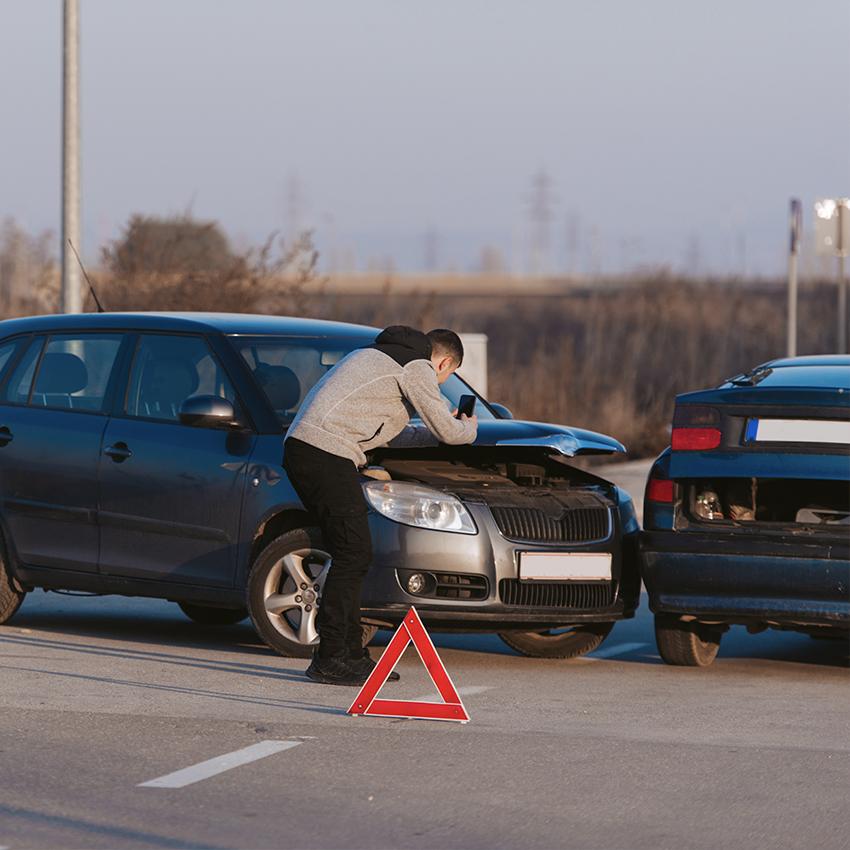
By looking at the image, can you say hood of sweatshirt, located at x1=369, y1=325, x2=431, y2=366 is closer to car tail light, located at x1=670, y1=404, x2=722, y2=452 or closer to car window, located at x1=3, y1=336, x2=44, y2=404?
car tail light, located at x1=670, y1=404, x2=722, y2=452

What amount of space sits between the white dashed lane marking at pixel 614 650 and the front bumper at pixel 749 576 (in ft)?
3.16

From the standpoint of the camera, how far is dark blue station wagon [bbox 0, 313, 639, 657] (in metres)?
9.21

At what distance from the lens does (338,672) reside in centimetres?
867

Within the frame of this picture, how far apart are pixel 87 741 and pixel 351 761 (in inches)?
41.8

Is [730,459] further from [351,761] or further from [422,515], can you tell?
[351,761]

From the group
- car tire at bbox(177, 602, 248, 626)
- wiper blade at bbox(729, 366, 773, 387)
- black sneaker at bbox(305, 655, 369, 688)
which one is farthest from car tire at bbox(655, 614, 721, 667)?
car tire at bbox(177, 602, 248, 626)

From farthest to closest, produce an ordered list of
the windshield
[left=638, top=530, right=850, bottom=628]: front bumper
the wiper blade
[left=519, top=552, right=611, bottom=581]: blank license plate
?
the windshield < the wiper blade < [left=519, top=552, right=611, bottom=581]: blank license plate < [left=638, top=530, right=850, bottom=628]: front bumper

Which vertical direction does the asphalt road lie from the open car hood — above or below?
below

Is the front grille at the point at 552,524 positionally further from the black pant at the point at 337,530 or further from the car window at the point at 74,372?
the car window at the point at 74,372

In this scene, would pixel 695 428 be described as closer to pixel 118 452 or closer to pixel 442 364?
pixel 442 364

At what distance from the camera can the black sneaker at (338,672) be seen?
8.66 metres

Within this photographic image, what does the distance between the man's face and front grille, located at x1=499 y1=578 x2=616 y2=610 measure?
1.07 metres

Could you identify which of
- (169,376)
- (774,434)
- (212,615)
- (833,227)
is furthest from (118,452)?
(833,227)

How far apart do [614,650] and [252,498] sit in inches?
89.6
